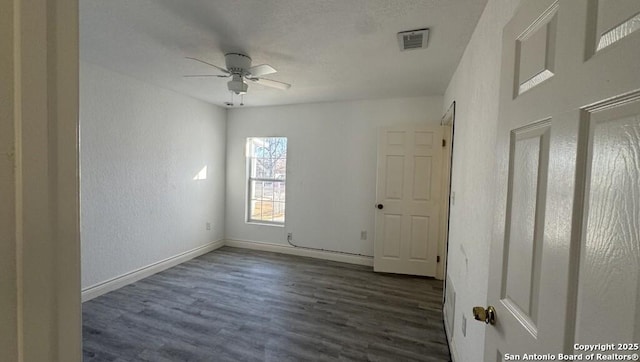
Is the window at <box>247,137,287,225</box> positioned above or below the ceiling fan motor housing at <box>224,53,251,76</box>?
below

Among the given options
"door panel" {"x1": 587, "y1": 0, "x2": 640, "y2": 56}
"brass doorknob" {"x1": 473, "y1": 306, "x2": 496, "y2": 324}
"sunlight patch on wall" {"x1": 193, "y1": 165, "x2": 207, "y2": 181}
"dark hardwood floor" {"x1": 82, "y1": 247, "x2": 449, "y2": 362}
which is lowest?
"dark hardwood floor" {"x1": 82, "y1": 247, "x2": 449, "y2": 362}

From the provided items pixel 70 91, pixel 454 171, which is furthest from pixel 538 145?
pixel 454 171

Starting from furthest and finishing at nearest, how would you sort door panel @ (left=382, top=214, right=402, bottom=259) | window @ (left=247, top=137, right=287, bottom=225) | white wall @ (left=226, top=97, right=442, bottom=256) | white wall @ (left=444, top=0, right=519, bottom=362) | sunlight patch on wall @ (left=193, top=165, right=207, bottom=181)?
window @ (left=247, top=137, right=287, bottom=225)
sunlight patch on wall @ (left=193, top=165, right=207, bottom=181)
white wall @ (left=226, top=97, right=442, bottom=256)
door panel @ (left=382, top=214, right=402, bottom=259)
white wall @ (left=444, top=0, right=519, bottom=362)

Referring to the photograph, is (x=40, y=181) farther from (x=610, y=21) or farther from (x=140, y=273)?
(x=140, y=273)

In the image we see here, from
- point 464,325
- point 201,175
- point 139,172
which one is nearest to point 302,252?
point 201,175

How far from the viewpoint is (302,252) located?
170 inches

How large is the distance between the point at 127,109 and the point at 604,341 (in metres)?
3.92

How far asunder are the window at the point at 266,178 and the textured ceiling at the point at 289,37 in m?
1.52

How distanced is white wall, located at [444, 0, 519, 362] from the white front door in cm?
53

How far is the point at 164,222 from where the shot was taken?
12.0ft

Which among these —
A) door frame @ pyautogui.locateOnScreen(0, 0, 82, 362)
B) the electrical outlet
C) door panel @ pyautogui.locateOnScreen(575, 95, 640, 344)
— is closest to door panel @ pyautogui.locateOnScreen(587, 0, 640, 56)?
door panel @ pyautogui.locateOnScreen(575, 95, 640, 344)

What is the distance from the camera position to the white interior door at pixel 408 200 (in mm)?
3527

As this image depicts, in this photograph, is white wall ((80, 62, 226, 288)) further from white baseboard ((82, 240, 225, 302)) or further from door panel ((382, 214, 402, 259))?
door panel ((382, 214, 402, 259))

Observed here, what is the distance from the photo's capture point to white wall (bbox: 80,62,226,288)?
9.19 ft
